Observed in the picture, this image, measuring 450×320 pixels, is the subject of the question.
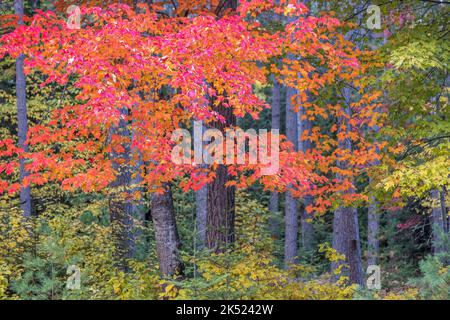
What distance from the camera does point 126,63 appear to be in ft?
30.8

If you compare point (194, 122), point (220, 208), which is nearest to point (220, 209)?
point (220, 208)

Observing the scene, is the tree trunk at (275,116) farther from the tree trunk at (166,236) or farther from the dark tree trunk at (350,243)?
the tree trunk at (166,236)

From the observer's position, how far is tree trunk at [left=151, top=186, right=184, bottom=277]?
36.3ft

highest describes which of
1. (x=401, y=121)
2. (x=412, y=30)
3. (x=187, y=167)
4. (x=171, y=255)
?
(x=412, y=30)

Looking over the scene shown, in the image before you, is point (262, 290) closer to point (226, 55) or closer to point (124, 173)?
point (226, 55)

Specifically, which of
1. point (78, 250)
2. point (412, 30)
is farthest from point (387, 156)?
point (78, 250)

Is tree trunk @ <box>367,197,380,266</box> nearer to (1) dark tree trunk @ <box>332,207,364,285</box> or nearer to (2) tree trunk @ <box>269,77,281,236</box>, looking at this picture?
(2) tree trunk @ <box>269,77,281,236</box>

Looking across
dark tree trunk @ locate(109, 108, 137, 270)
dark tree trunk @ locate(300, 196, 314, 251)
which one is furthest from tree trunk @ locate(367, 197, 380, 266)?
dark tree trunk @ locate(109, 108, 137, 270)

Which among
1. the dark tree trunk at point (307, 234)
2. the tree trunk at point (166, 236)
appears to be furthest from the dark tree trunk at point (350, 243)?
the dark tree trunk at point (307, 234)

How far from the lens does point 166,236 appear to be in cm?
1114

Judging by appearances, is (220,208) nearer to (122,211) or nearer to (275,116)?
(122,211)
